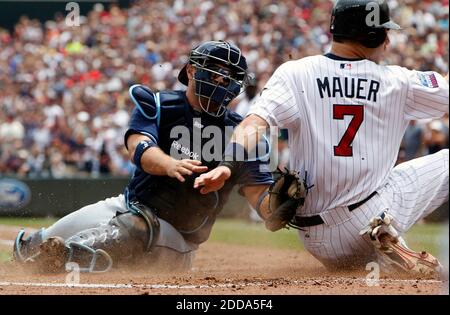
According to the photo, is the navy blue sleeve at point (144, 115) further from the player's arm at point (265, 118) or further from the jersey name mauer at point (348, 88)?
the jersey name mauer at point (348, 88)

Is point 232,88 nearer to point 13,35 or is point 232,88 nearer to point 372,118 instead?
point 372,118

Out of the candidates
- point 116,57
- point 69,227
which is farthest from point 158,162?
point 116,57

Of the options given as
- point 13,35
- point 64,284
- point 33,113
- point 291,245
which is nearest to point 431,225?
point 291,245

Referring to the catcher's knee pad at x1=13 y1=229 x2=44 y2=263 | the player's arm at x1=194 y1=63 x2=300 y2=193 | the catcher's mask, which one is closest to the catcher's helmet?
the player's arm at x1=194 y1=63 x2=300 y2=193

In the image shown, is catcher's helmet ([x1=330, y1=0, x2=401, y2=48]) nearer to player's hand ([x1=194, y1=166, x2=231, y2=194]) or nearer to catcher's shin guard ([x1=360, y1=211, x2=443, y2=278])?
catcher's shin guard ([x1=360, y1=211, x2=443, y2=278])
